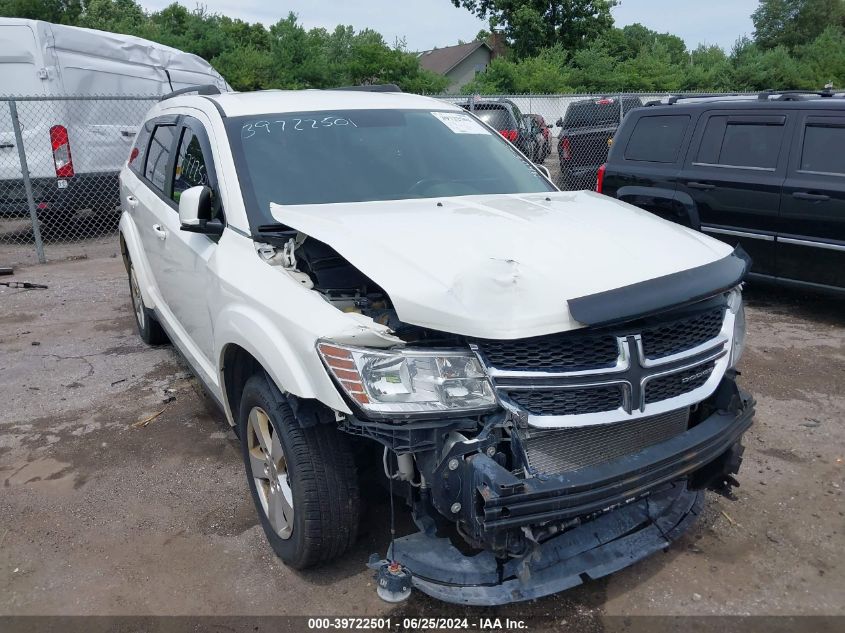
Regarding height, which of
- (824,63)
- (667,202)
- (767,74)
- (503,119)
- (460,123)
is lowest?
(667,202)

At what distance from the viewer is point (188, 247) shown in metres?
3.75

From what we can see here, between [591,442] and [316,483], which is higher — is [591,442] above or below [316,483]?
above

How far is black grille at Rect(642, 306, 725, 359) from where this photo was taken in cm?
256

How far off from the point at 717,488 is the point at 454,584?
1.22m

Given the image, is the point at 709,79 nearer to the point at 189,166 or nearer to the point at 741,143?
the point at 741,143

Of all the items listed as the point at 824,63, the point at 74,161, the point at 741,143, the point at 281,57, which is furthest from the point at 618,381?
the point at 824,63

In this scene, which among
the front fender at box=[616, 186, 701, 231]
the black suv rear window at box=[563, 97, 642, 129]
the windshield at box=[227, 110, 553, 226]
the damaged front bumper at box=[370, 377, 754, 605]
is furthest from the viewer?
the black suv rear window at box=[563, 97, 642, 129]

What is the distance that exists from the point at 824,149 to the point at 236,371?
534cm

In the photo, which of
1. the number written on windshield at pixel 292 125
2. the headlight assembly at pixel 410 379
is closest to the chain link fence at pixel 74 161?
the number written on windshield at pixel 292 125

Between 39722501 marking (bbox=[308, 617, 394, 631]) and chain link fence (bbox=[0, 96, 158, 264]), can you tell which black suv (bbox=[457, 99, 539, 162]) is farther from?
39722501 marking (bbox=[308, 617, 394, 631])

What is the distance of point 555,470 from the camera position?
2490mm

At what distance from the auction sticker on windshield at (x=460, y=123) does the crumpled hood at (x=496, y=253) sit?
3.01 ft

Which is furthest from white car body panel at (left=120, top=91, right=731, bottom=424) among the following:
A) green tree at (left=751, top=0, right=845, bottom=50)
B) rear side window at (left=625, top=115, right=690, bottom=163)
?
green tree at (left=751, top=0, right=845, bottom=50)

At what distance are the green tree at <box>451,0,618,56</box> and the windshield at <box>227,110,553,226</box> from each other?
41.4 m
